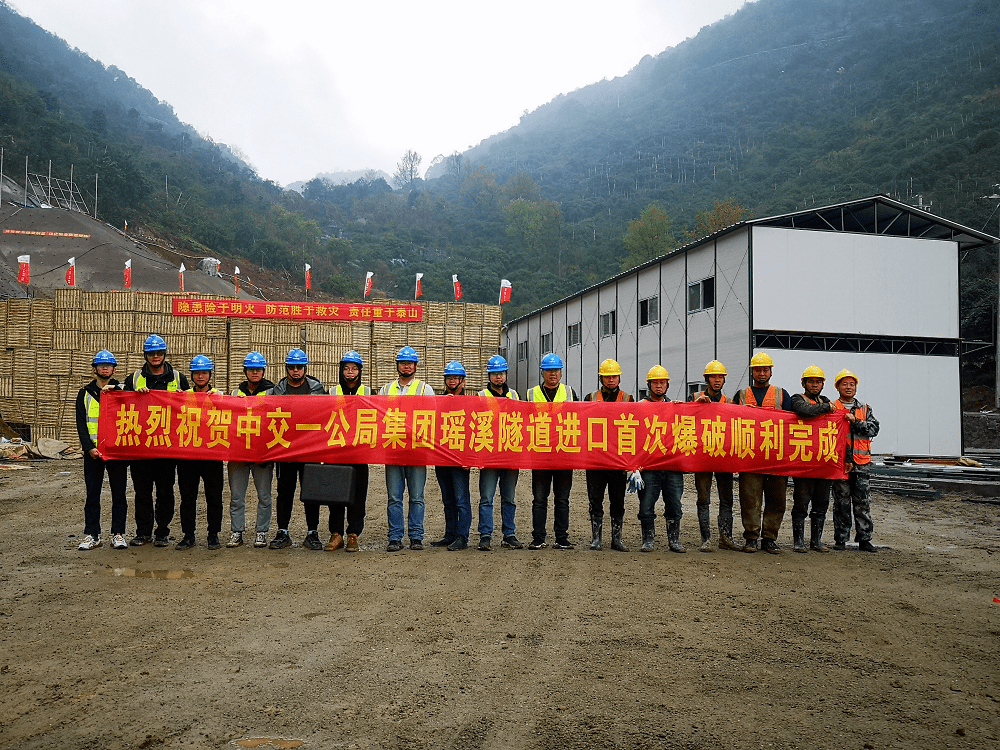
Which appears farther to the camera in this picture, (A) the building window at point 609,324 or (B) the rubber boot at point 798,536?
(A) the building window at point 609,324

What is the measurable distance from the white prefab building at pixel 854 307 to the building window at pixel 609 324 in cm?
534

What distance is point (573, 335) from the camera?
96.9 feet

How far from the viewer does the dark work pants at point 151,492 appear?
23.0 feet

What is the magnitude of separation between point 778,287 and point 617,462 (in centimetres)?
1293

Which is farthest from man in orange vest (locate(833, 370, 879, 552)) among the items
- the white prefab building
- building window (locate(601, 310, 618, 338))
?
building window (locate(601, 310, 618, 338))

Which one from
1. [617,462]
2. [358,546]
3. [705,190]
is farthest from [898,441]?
[705,190]

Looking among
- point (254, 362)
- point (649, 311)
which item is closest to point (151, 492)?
point (254, 362)

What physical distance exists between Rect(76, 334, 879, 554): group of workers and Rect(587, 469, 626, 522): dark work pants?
0.05 ft

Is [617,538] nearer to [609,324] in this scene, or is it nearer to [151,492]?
[151,492]

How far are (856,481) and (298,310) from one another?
16961 millimetres

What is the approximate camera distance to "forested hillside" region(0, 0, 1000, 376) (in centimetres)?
5647

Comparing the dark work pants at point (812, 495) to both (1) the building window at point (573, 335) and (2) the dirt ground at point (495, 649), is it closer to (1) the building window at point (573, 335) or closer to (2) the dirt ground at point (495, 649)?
(2) the dirt ground at point (495, 649)

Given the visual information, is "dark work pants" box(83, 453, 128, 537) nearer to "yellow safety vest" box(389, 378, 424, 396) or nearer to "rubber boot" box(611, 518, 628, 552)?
"yellow safety vest" box(389, 378, 424, 396)

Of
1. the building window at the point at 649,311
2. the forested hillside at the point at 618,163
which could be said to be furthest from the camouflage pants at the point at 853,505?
the forested hillside at the point at 618,163
